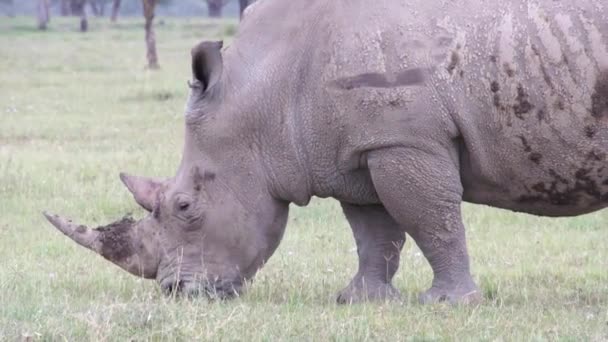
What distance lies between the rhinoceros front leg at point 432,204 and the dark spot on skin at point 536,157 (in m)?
0.38

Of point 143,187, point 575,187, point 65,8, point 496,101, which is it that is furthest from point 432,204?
point 65,8

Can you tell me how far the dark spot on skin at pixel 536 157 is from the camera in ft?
21.0

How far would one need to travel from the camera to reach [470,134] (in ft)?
21.0

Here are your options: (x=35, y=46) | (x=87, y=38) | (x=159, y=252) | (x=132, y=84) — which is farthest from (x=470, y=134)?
(x=87, y=38)

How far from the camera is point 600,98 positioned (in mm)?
6227

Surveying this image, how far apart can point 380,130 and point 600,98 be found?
1.08 m

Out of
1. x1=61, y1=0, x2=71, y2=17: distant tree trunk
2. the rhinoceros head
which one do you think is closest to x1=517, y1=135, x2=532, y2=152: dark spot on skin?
the rhinoceros head


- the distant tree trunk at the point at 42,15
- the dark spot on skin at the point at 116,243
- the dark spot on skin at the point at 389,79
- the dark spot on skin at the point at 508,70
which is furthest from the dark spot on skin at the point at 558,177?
the distant tree trunk at the point at 42,15

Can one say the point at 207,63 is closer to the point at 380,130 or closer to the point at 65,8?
the point at 380,130

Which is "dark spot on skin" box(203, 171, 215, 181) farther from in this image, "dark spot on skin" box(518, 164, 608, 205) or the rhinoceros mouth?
"dark spot on skin" box(518, 164, 608, 205)

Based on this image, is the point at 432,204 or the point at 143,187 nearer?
the point at 432,204

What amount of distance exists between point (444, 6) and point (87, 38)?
119ft

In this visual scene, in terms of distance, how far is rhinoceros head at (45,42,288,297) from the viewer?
6855 mm

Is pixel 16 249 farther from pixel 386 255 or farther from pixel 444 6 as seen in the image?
pixel 444 6
